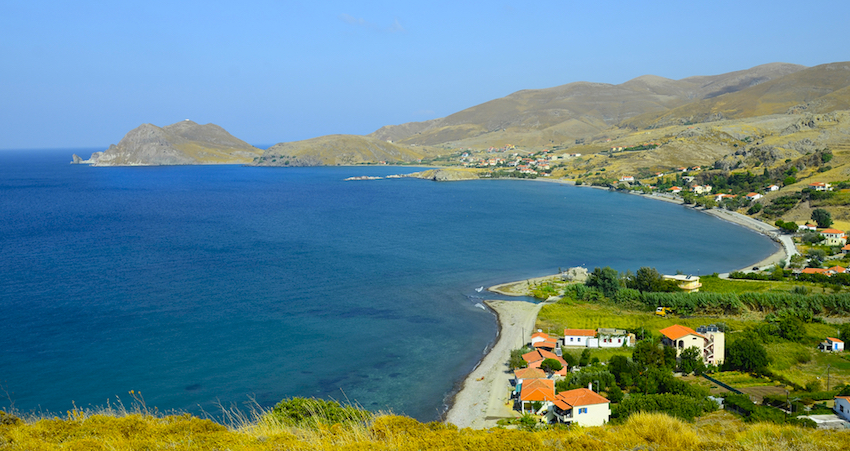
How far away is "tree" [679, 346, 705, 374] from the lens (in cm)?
1644

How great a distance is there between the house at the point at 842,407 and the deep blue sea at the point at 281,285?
9.56 m

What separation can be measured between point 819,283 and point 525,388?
18418mm

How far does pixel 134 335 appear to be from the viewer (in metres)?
19.7

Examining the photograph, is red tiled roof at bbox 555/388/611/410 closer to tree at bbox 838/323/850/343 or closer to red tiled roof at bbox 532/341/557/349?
red tiled roof at bbox 532/341/557/349

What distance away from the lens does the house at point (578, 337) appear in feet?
62.3

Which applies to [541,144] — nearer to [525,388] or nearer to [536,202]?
[536,202]

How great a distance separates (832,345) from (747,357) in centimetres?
374

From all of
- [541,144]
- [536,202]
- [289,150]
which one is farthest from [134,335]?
[541,144]

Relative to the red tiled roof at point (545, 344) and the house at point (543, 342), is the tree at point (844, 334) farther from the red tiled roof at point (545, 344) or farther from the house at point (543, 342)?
the red tiled roof at point (545, 344)

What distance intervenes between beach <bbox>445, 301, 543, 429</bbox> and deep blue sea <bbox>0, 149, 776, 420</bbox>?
22.5 inches

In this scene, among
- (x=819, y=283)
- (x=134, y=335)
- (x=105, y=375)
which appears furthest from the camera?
(x=819, y=283)

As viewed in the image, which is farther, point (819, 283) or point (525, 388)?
point (819, 283)

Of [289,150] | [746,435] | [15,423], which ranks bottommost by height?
[746,435]

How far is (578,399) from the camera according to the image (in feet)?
43.8
